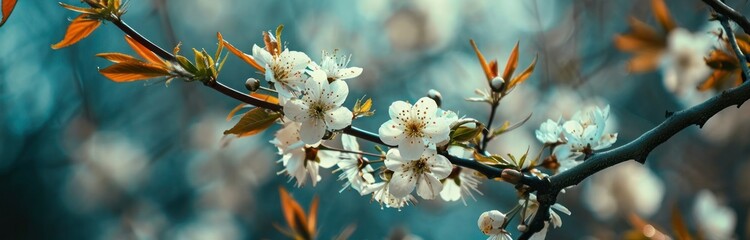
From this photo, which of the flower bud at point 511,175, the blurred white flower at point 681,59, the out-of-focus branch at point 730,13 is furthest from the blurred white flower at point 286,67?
the blurred white flower at point 681,59

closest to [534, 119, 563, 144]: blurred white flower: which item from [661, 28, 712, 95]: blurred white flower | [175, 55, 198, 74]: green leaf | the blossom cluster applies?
the blossom cluster

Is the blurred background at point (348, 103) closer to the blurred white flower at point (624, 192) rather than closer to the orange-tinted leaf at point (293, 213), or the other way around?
the blurred white flower at point (624, 192)

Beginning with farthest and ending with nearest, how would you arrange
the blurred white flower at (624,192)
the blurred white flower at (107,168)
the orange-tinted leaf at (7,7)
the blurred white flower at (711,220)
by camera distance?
the blurred white flower at (107,168) < the blurred white flower at (624,192) < the blurred white flower at (711,220) < the orange-tinted leaf at (7,7)

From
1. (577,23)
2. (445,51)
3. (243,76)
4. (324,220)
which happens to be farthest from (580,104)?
(243,76)

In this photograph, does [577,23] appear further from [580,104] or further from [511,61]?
[511,61]

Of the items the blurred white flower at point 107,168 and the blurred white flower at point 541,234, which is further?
the blurred white flower at point 107,168

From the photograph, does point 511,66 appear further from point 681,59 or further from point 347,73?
point 681,59

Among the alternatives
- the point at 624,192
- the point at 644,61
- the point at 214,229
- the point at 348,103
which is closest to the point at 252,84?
the point at 644,61
